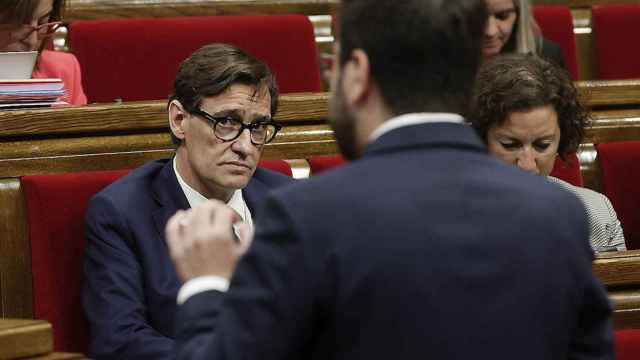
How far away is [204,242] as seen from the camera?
0.50 meters

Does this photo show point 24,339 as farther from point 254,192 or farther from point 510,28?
point 510,28

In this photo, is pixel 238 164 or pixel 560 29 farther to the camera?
pixel 560 29

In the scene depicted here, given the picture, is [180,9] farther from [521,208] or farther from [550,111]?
[521,208]

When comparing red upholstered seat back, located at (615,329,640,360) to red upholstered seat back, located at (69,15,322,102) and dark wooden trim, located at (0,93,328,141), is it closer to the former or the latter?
dark wooden trim, located at (0,93,328,141)

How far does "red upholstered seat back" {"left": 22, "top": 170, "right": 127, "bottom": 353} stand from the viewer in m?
0.87

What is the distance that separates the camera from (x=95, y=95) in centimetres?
123

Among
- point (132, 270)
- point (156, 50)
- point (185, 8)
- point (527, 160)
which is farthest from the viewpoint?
point (185, 8)

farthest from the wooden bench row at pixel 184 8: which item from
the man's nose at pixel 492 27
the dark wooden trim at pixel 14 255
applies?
the dark wooden trim at pixel 14 255

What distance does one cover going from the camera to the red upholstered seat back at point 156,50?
123 cm

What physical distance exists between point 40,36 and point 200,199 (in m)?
0.29

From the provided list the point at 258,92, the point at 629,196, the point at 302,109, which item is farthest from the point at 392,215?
the point at 629,196

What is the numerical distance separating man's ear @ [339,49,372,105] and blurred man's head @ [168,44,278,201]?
43cm

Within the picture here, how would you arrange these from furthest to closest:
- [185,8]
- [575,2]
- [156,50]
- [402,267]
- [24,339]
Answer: [575,2] → [185,8] → [156,50] → [24,339] → [402,267]

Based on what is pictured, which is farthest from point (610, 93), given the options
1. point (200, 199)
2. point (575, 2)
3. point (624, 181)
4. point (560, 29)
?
point (200, 199)
